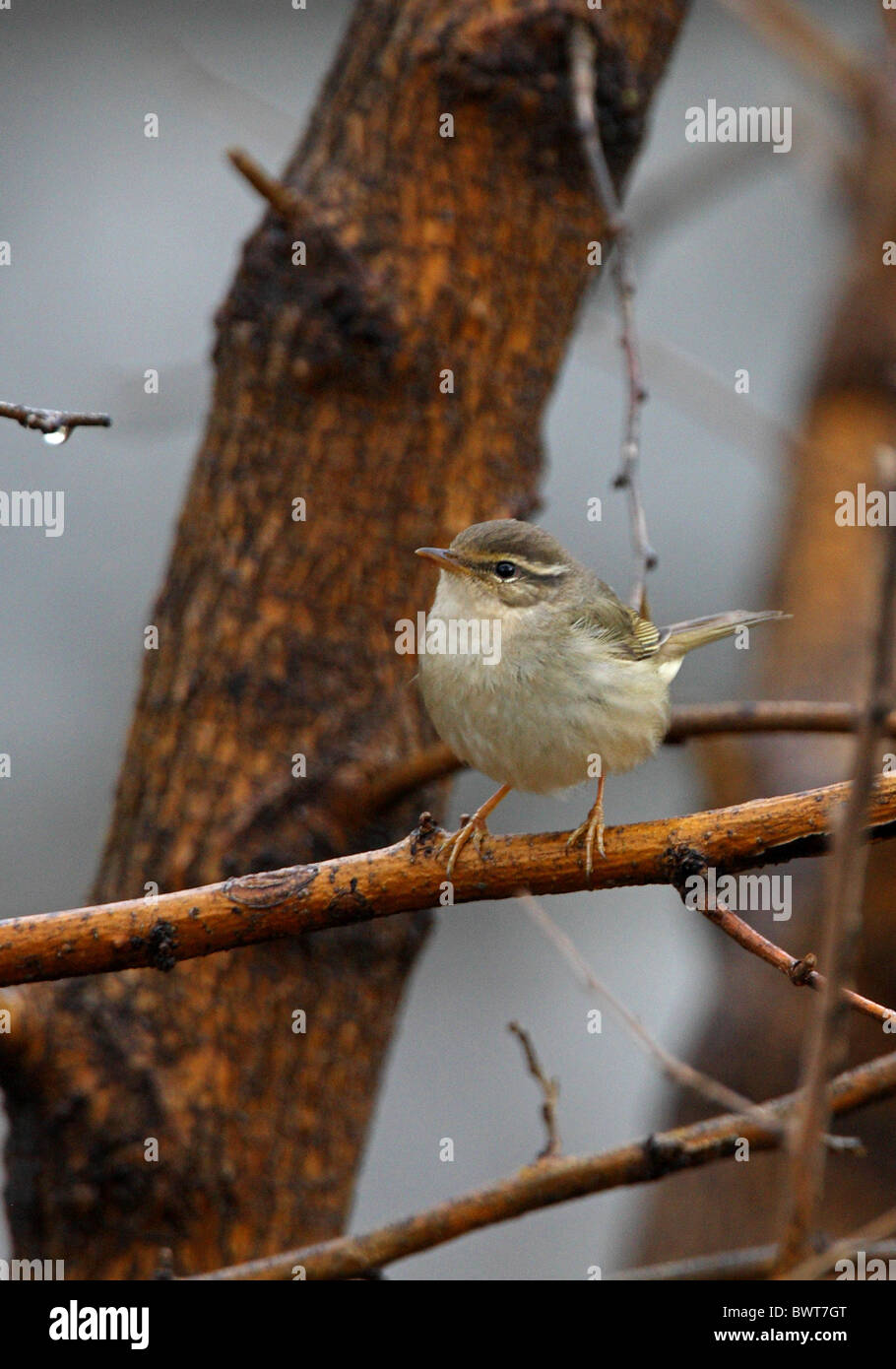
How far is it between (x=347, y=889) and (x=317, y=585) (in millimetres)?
1539

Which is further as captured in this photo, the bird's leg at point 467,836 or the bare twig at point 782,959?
the bird's leg at point 467,836

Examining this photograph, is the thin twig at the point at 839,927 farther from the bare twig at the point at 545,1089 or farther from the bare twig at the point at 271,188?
the bare twig at the point at 271,188

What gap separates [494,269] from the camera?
4.17 meters

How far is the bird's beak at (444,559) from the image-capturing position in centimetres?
372

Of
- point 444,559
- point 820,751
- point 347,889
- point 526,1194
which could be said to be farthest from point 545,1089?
point 820,751

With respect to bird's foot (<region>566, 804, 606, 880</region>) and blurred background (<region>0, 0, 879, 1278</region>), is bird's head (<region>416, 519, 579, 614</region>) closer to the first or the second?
bird's foot (<region>566, 804, 606, 880</region>)

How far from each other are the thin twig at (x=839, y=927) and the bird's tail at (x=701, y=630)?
2914 mm

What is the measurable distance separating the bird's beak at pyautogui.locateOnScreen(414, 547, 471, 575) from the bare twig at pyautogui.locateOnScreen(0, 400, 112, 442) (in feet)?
4.93

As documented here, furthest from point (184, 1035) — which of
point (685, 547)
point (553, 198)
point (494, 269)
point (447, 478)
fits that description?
point (685, 547)

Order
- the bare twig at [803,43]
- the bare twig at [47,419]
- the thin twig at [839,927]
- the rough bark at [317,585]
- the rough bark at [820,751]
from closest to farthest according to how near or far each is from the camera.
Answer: the thin twig at [839,927]
the bare twig at [47,419]
the rough bark at [317,585]
the bare twig at [803,43]
the rough bark at [820,751]

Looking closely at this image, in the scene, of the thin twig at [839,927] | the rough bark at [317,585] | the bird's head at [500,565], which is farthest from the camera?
the bird's head at [500,565]

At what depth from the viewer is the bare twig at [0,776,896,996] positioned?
2576 mm

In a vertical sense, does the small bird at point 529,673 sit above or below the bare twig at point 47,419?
below

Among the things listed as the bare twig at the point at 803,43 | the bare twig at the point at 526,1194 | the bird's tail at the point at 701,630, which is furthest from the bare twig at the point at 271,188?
the bare twig at the point at 526,1194
